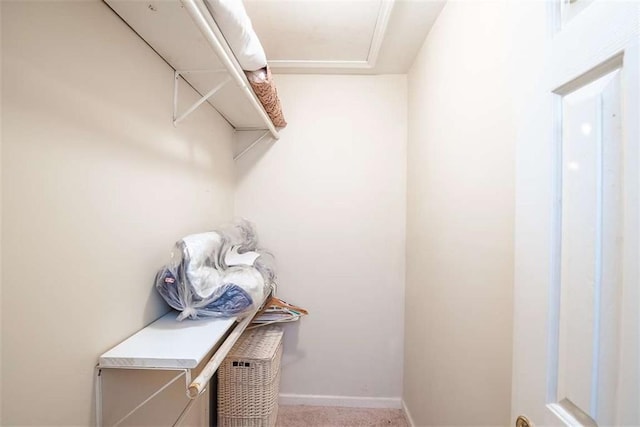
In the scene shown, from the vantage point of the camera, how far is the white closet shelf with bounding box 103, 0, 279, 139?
2.55 ft

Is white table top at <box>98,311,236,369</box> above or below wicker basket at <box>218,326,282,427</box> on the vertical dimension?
above

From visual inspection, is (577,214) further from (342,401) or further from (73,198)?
(342,401)

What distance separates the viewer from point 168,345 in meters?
0.85

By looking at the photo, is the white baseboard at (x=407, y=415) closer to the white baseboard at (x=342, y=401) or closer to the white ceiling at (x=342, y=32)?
the white baseboard at (x=342, y=401)

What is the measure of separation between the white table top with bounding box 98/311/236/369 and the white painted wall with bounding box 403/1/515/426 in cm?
94

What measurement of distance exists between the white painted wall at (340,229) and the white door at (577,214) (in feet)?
4.26

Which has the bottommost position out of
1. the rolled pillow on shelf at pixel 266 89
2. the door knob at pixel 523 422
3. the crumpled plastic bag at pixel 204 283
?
the door knob at pixel 523 422

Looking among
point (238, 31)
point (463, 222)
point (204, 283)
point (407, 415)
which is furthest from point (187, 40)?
point (407, 415)

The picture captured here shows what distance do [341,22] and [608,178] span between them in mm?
1472

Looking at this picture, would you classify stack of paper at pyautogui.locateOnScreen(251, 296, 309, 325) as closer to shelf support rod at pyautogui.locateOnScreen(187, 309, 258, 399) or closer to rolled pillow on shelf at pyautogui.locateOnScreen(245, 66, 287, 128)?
shelf support rod at pyautogui.locateOnScreen(187, 309, 258, 399)

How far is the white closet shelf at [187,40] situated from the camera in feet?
2.55

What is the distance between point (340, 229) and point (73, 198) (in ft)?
4.84

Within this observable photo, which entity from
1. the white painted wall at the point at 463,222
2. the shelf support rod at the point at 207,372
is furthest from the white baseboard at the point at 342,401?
the shelf support rod at the point at 207,372

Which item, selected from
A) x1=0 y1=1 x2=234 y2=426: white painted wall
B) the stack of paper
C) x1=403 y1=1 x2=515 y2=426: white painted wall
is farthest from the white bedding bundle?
the stack of paper
